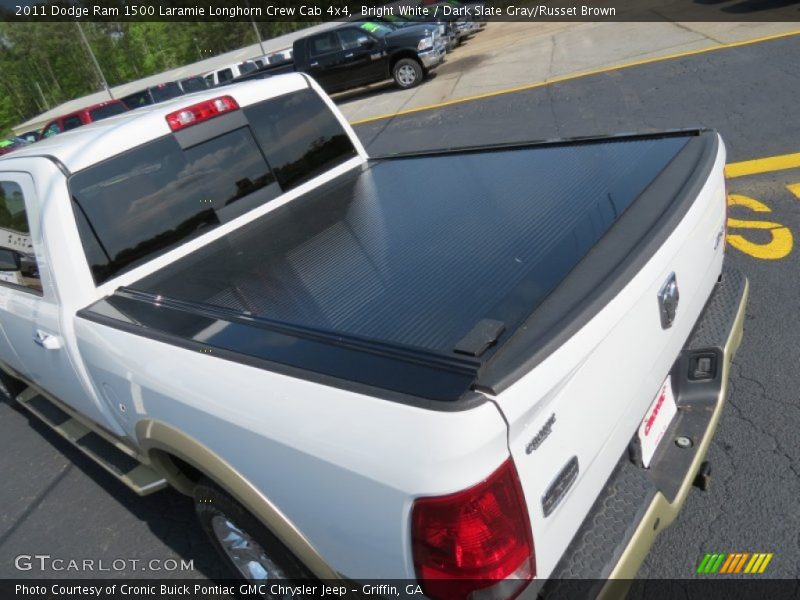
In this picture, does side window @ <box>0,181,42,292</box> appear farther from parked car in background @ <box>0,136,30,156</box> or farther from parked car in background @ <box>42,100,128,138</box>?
parked car in background @ <box>0,136,30,156</box>

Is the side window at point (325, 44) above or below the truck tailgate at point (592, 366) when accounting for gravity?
above

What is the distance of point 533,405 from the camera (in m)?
1.38

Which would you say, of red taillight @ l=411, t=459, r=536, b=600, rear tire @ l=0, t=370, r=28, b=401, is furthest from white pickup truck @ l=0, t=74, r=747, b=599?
rear tire @ l=0, t=370, r=28, b=401

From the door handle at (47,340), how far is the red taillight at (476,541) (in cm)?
204

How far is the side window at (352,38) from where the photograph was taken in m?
15.1

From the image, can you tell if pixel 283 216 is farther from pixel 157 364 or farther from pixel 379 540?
pixel 379 540

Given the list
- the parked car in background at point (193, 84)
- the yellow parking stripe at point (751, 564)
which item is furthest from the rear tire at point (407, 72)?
the yellow parking stripe at point (751, 564)

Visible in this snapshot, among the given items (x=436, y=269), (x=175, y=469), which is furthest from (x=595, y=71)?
(x=175, y=469)

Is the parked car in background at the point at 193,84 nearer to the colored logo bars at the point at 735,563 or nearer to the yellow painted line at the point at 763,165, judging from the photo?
the yellow painted line at the point at 763,165

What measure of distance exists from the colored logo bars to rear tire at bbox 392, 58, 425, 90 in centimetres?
1370

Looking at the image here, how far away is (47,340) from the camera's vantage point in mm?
2680

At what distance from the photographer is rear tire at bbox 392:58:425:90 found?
14227 mm

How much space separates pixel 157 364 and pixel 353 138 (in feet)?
7.23

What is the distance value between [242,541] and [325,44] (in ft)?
51.6
